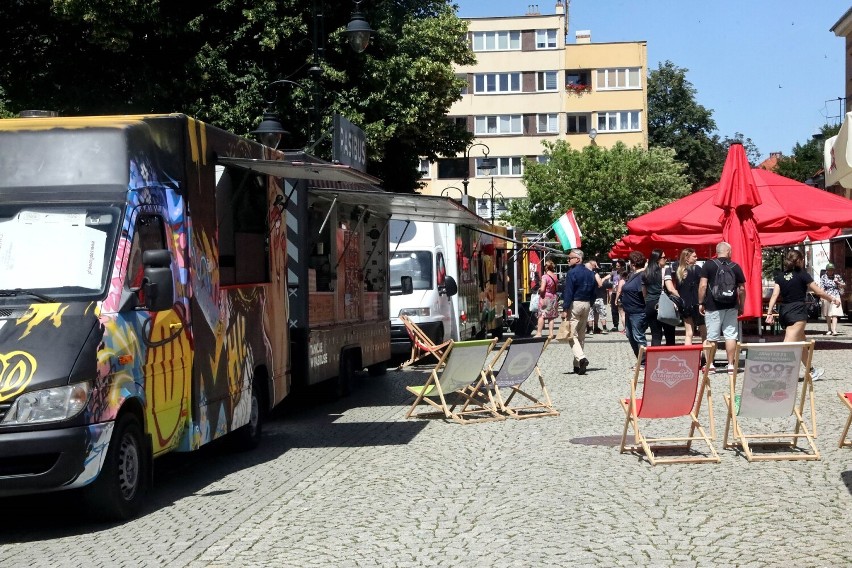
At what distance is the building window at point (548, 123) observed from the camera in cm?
8175

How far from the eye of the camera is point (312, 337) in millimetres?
14867

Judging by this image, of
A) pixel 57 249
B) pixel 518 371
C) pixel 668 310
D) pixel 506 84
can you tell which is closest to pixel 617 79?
pixel 506 84

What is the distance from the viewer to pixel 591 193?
216 feet

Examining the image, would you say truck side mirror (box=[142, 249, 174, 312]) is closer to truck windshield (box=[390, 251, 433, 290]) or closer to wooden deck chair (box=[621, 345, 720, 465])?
wooden deck chair (box=[621, 345, 720, 465])

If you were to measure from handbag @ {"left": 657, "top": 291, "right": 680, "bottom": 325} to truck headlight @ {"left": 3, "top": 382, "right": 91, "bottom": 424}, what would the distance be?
12.3m

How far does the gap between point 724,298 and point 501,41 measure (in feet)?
219

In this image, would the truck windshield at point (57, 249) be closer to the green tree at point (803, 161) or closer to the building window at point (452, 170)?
the building window at point (452, 170)

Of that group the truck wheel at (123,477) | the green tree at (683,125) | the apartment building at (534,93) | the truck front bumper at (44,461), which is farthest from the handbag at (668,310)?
the green tree at (683,125)

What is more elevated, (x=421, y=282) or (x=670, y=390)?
(x=421, y=282)

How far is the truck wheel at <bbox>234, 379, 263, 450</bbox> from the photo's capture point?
12.3m

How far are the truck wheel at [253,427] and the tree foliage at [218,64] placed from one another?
14.0m

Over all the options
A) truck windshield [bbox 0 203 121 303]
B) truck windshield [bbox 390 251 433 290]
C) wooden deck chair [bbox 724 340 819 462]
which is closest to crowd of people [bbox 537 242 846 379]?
truck windshield [bbox 390 251 433 290]

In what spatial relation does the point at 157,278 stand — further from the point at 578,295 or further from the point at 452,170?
the point at 452,170

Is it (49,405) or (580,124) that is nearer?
(49,405)
